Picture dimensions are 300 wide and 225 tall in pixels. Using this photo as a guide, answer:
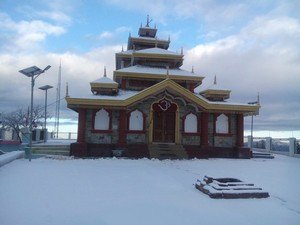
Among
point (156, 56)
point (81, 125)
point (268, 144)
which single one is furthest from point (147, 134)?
point (268, 144)

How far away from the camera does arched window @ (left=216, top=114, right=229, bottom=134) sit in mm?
23016

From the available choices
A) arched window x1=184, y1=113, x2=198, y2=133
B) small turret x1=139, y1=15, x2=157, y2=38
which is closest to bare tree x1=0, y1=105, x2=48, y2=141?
small turret x1=139, y1=15, x2=157, y2=38

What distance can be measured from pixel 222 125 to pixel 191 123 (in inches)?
91.7

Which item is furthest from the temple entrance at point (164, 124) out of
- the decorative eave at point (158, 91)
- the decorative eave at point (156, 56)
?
the decorative eave at point (156, 56)

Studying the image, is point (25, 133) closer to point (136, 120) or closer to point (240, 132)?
point (136, 120)

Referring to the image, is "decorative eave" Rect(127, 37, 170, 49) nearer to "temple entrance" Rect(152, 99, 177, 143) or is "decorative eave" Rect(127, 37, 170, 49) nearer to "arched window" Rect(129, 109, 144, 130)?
"temple entrance" Rect(152, 99, 177, 143)

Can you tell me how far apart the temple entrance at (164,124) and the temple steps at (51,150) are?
6.05m

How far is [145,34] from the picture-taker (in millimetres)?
35062

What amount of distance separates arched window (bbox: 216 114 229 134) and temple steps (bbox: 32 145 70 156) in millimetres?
10432

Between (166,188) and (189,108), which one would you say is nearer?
(166,188)

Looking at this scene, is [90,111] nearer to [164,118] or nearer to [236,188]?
[164,118]

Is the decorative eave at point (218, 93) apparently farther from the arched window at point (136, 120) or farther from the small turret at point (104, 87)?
the small turret at point (104, 87)

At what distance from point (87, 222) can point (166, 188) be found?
13.4ft

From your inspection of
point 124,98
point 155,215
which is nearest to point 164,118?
point 124,98
